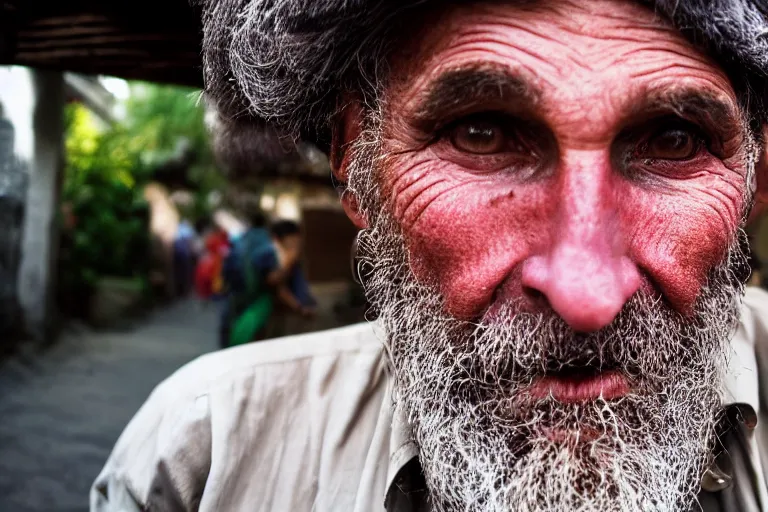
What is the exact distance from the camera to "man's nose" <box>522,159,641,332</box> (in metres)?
1.18

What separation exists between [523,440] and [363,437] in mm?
564

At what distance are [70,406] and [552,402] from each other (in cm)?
579

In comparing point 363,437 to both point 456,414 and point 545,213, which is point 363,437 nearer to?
point 456,414

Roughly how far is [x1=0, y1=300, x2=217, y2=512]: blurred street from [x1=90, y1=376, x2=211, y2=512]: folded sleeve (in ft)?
9.02

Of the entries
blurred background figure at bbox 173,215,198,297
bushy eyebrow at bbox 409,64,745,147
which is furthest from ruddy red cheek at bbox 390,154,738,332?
blurred background figure at bbox 173,215,198,297

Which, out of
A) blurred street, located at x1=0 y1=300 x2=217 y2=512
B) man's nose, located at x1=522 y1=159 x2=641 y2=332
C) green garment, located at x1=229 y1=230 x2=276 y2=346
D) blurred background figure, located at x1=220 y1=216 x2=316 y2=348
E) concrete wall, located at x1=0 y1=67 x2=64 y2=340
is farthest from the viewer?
blurred background figure, located at x1=220 y1=216 x2=316 y2=348

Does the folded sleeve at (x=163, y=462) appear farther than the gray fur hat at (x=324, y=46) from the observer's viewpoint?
Yes

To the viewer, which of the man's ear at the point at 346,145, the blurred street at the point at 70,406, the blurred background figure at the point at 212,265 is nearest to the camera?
the man's ear at the point at 346,145

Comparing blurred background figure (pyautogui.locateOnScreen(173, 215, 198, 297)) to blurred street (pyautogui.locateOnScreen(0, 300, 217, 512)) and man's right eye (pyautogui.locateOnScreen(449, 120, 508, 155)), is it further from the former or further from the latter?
man's right eye (pyautogui.locateOnScreen(449, 120, 508, 155))

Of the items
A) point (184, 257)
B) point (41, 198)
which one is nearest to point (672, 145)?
point (41, 198)

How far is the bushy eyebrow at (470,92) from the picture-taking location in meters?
1.26

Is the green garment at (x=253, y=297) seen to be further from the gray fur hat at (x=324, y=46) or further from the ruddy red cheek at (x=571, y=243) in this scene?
the ruddy red cheek at (x=571, y=243)

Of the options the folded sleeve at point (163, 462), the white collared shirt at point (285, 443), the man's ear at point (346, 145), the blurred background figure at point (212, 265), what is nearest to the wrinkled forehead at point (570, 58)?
the man's ear at point (346, 145)

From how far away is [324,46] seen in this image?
1436mm
